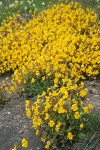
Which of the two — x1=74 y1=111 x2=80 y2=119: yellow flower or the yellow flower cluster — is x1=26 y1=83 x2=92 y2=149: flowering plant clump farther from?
the yellow flower cluster

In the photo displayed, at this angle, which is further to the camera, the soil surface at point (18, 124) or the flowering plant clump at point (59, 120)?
the soil surface at point (18, 124)

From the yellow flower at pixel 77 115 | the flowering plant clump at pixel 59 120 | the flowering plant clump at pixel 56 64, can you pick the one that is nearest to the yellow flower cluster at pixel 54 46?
the flowering plant clump at pixel 56 64

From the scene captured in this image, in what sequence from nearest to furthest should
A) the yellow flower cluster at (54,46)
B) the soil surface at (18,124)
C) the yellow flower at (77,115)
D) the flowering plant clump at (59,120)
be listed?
the yellow flower at (77,115) < the flowering plant clump at (59,120) < the soil surface at (18,124) < the yellow flower cluster at (54,46)

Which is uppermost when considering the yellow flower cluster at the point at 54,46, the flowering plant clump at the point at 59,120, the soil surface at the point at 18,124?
the yellow flower cluster at the point at 54,46

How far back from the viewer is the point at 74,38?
24.6ft

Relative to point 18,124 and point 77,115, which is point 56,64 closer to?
point 18,124

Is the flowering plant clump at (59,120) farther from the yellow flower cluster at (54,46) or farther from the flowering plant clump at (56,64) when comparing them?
the yellow flower cluster at (54,46)

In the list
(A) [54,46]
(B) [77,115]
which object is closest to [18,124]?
(B) [77,115]

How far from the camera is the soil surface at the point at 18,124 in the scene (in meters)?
5.43

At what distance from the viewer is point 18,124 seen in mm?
5922

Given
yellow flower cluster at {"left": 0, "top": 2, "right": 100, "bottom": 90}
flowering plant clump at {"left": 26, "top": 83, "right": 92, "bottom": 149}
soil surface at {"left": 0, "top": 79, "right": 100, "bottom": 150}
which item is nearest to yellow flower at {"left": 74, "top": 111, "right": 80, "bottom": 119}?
flowering plant clump at {"left": 26, "top": 83, "right": 92, "bottom": 149}

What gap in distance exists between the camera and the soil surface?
5.43 metres

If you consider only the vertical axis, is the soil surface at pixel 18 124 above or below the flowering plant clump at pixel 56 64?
below

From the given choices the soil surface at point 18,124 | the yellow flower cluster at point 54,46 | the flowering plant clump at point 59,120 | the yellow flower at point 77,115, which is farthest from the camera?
the yellow flower cluster at point 54,46
